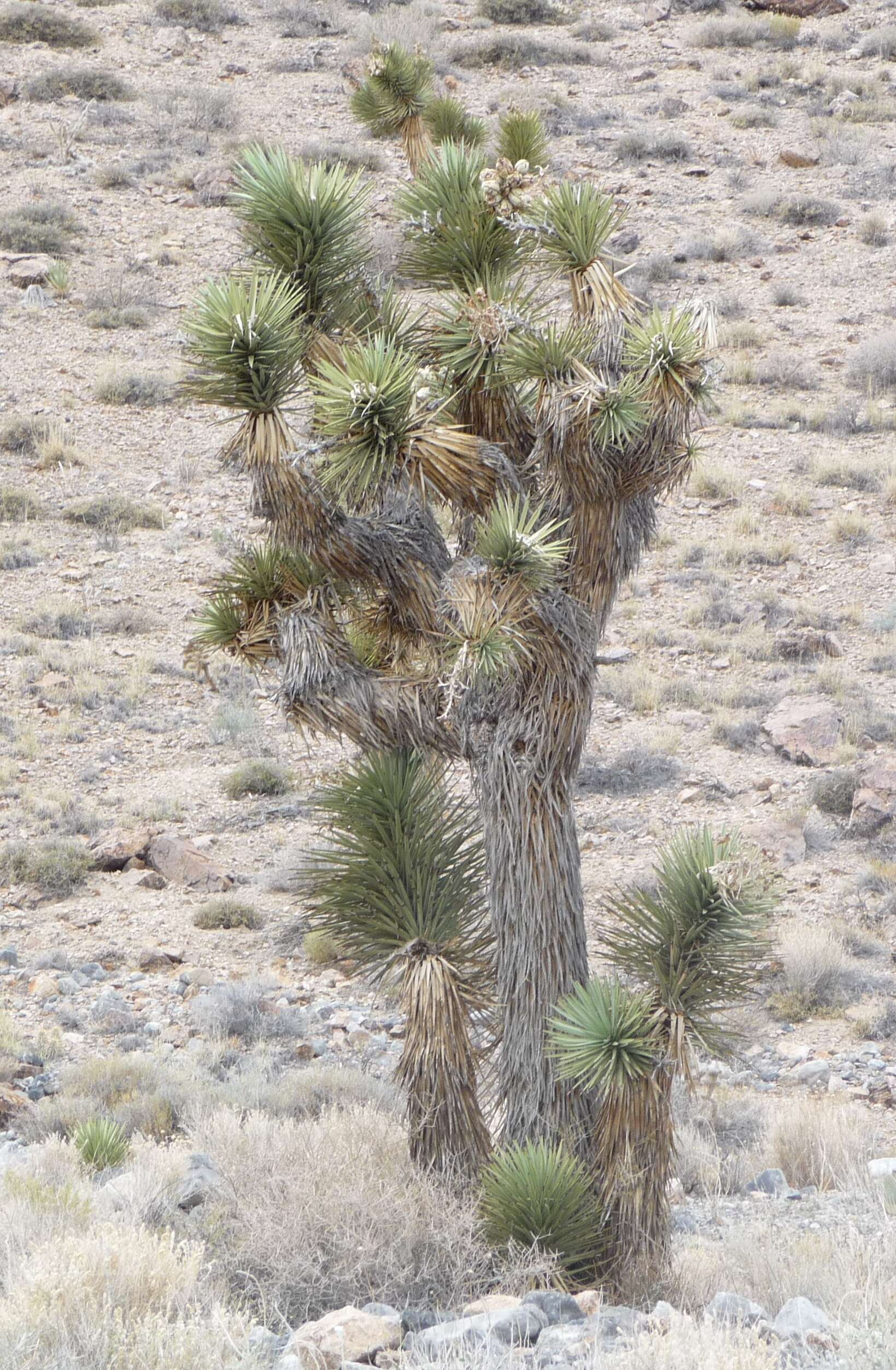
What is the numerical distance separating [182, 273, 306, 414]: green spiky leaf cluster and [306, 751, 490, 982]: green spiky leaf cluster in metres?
1.60

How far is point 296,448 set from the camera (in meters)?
5.14

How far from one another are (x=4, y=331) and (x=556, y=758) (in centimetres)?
1670

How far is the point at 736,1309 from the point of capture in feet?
15.4

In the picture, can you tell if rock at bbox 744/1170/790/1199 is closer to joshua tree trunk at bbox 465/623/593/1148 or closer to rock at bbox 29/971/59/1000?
joshua tree trunk at bbox 465/623/593/1148


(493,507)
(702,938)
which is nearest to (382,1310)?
(702,938)

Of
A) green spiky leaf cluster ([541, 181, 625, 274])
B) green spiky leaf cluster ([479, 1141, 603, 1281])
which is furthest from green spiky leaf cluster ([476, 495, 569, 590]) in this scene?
green spiky leaf cluster ([479, 1141, 603, 1281])

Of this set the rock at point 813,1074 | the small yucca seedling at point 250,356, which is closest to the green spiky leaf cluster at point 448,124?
the small yucca seedling at point 250,356

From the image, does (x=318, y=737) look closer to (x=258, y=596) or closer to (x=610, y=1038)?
(x=258, y=596)

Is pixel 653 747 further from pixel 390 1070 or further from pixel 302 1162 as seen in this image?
pixel 302 1162

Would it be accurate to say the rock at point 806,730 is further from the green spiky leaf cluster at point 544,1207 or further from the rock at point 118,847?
the green spiky leaf cluster at point 544,1207

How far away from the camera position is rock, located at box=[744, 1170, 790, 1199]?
7230 millimetres

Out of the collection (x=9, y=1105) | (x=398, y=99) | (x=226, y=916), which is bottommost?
(x=226, y=916)

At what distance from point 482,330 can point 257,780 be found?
Answer: 26.4ft

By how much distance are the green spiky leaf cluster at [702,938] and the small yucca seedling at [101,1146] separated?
2.96 m
